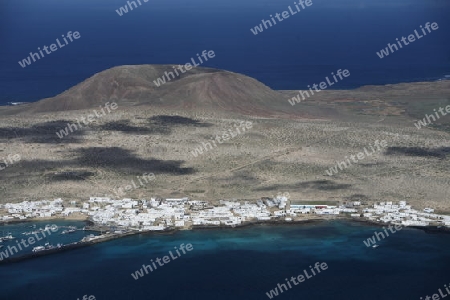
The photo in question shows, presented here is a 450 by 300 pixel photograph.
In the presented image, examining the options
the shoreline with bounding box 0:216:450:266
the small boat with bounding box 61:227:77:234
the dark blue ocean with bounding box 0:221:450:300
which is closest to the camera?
the dark blue ocean with bounding box 0:221:450:300

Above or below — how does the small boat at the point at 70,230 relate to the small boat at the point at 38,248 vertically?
below

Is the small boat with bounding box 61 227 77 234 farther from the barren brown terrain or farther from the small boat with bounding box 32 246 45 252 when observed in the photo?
the barren brown terrain

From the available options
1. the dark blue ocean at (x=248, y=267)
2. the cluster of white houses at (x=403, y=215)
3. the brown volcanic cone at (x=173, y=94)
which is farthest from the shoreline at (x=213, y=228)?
the brown volcanic cone at (x=173, y=94)

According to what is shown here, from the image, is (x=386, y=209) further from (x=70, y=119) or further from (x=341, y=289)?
(x=70, y=119)

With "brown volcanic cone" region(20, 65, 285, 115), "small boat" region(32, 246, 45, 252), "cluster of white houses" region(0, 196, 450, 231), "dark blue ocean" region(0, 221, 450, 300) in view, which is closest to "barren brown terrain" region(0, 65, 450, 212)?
"brown volcanic cone" region(20, 65, 285, 115)

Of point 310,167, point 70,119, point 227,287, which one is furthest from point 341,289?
point 70,119

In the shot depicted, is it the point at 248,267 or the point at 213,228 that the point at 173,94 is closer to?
the point at 213,228

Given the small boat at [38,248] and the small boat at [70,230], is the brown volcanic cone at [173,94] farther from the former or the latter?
the small boat at [38,248]
